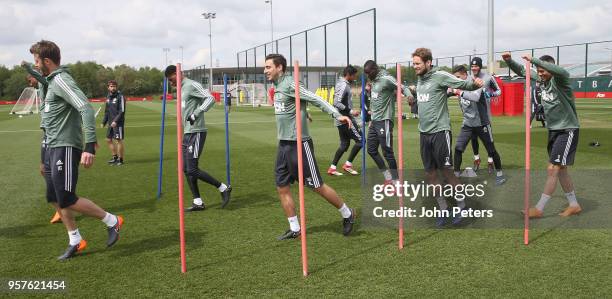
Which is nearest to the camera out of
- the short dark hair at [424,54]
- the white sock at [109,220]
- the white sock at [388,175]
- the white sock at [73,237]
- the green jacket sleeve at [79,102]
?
the green jacket sleeve at [79,102]

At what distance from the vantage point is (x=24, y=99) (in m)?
43.5

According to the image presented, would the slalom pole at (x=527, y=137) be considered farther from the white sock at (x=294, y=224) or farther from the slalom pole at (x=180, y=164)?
the slalom pole at (x=180, y=164)

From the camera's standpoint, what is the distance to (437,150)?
6.10m

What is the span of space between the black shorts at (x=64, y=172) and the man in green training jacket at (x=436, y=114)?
12.4 feet

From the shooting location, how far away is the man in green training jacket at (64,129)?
4.84 m

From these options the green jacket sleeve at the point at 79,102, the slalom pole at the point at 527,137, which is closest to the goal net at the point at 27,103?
the green jacket sleeve at the point at 79,102

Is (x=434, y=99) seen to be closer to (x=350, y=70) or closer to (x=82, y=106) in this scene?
(x=350, y=70)

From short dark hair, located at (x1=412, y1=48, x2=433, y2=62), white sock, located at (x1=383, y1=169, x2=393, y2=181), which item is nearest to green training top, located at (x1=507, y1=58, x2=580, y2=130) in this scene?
short dark hair, located at (x1=412, y1=48, x2=433, y2=62)

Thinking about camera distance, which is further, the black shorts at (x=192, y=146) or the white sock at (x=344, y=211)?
the black shorts at (x=192, y=146)

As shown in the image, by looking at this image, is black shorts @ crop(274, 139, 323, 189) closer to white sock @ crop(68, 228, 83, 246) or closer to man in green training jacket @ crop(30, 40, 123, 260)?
man in green training jacket @ crop(30, 40, 123, 260)

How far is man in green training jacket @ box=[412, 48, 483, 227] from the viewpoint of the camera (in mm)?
5902

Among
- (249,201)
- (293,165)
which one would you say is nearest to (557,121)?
(293,165)

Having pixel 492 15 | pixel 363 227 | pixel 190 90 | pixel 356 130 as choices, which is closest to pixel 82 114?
pixel 190 90

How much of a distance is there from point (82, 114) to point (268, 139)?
41.1 feet
